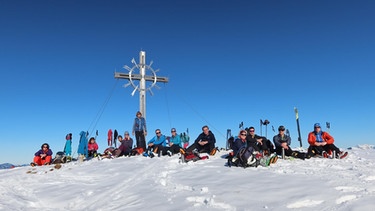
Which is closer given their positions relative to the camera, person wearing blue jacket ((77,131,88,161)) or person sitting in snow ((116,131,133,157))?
person sitting in snow ((116,131,133,157))

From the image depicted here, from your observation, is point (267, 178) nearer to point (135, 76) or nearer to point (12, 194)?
point (12, 194)

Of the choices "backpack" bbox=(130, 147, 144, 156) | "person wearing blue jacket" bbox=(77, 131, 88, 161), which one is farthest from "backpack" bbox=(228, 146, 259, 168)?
"person wearing blue jacket" bbox=(77, 131, 88, 161)

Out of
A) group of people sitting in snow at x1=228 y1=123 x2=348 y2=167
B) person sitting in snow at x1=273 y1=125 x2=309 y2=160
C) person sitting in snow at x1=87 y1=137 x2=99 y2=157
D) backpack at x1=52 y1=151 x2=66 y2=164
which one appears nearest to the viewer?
group of people sitting in snow at x1=228 y1=123 x2=348 y2=167

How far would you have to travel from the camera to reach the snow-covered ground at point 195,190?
4.94m

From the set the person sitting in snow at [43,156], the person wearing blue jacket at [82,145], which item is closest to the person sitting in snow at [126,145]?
the person wearing blue jacket at [82,145]

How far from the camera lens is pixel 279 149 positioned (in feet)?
37.8

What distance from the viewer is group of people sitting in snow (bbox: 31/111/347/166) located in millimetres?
10242

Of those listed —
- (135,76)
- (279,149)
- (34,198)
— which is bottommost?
(34,198)

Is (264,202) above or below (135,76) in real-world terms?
below

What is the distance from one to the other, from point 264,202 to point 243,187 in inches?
44.4

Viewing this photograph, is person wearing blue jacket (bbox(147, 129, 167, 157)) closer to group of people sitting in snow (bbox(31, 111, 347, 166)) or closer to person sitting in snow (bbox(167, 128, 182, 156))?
group of people sitting in snow (bbox(31, 111, 347, 166))

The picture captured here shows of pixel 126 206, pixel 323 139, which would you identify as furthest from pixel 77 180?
pixel 323 139

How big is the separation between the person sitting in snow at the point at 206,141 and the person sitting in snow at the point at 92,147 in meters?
7.27

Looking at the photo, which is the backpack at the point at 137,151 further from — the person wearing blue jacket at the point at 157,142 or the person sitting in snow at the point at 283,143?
the person sitting in snow at the point at 283,143
